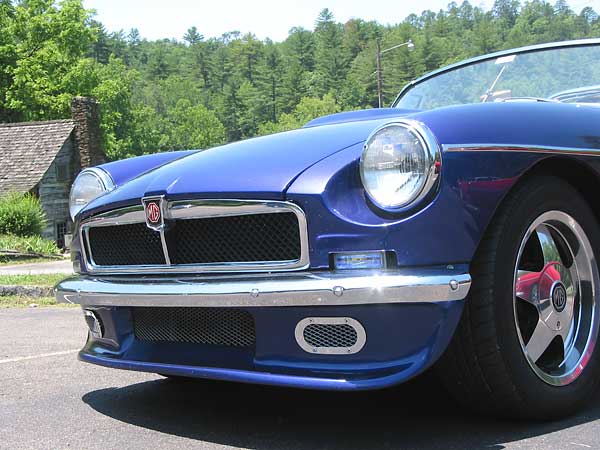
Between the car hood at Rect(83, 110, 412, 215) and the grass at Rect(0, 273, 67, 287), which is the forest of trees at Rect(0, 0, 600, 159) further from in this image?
the car hood at Rect(83, 110, 412, 215)

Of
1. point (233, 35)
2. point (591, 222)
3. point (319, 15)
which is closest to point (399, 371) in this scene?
point (591, 222)

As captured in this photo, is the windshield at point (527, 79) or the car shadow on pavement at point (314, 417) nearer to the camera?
the car shadow on pavement at point (314, 417)

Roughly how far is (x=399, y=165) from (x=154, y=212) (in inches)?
35.0

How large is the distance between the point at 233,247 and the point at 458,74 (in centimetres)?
242

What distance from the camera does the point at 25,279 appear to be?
9242mm

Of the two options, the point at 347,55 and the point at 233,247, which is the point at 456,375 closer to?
the point at 233,247

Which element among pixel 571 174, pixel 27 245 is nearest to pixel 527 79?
pixel 571 174

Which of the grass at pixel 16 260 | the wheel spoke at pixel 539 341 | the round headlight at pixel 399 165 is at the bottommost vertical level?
the grass at pixel 16 260

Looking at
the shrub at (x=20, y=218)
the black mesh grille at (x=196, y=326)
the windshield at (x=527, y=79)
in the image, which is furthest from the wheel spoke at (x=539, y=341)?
the shrub at (x=20, y=218)

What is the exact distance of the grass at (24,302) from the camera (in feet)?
24.2

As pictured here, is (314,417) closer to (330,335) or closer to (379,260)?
(330,335)

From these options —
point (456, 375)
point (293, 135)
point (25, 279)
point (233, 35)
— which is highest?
point (233, 35)

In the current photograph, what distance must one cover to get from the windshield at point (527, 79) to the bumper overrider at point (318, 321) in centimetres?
179

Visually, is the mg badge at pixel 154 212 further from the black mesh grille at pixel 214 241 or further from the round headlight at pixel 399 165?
the round headlight at pixel 399 165
